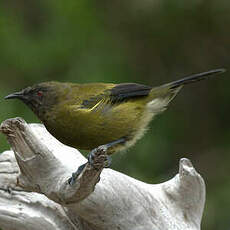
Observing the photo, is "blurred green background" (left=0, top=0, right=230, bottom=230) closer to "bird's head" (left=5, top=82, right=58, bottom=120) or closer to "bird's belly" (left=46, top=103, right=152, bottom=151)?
"bird's head" (left=5, top=82, right=58, bottom=120)

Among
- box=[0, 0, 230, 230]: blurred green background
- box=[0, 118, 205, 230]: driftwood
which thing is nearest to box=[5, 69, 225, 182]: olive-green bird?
box=[0, 118, 205, 230]: driftwood

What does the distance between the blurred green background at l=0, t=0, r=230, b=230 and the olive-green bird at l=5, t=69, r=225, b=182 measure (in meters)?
0.96

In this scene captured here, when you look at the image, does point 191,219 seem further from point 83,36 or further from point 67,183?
point 83,36

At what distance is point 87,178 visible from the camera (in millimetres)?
3674

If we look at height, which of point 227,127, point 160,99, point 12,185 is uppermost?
point 160,99

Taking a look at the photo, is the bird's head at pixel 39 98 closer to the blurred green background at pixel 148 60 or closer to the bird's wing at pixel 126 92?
the bird's wing at pixel 126 92

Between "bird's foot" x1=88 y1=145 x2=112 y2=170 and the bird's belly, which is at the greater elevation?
"bird's foot" x1=88 y1=145 x2=112 y2=170

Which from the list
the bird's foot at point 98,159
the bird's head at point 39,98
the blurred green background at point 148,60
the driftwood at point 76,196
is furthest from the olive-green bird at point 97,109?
the blurred green background at point 148,60

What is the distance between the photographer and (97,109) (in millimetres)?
4387

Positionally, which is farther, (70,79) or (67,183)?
(70,79)

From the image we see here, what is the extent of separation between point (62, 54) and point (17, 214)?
83.1 inches

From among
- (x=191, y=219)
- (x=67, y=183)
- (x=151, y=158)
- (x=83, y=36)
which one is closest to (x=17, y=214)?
(x=67, y=183)

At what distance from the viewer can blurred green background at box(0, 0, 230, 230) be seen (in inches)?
232

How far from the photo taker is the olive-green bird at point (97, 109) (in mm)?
4312
